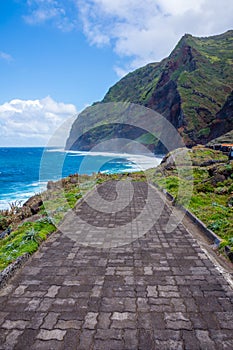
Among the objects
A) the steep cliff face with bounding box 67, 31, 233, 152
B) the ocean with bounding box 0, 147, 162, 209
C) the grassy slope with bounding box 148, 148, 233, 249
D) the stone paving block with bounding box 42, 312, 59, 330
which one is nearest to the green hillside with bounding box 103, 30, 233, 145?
the steep cliff face with bounding box 67, 31, 233, 152

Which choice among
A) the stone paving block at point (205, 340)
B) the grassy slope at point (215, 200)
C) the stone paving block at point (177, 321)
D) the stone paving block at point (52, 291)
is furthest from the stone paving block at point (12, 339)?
the grassy slope at point (215, 200)

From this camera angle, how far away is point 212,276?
4508 mm

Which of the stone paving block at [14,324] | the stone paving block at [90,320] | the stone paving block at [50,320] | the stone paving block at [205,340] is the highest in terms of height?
the stone paving block at [205,340]

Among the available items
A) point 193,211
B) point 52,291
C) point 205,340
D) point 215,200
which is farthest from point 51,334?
point 215,200

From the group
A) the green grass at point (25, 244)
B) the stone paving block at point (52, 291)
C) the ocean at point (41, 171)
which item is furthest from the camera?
the ocean at point (41, 171)

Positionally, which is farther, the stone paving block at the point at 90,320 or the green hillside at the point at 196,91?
the green hillside at the point at 196,91

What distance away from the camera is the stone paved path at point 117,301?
3.03 metres

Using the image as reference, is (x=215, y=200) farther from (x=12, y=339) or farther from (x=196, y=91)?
(x=196, y=91)

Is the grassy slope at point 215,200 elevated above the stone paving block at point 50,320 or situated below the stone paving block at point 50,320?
above

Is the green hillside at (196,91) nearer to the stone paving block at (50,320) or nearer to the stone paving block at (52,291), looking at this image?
the stone paving block at (52,291)

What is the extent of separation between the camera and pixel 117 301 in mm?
3746

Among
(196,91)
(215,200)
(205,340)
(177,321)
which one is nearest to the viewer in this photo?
(205,340)

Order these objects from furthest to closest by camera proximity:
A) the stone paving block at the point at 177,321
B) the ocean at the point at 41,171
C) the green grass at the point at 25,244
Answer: the ocean at the point at 41,171 < the green grass at the point at 25,244 < the stone paving block at the point at 177,321

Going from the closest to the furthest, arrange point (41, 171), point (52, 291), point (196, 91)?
1. point (52, 291)
2. point (41, 171)
3. point (196, 91)
